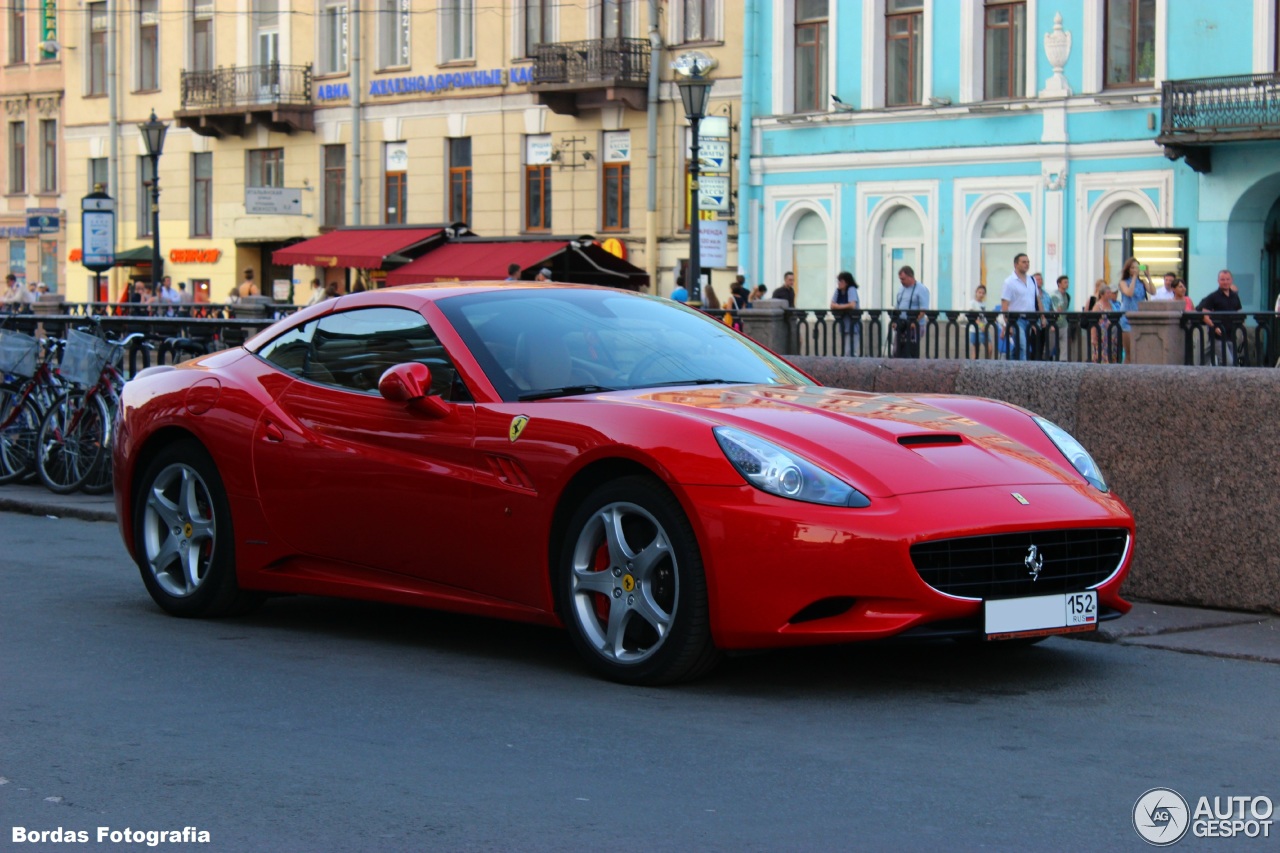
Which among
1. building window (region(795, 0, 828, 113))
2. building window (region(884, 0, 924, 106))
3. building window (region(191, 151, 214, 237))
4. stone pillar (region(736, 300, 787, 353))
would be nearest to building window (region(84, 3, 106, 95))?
building window (region(191, 151, 214, 237))

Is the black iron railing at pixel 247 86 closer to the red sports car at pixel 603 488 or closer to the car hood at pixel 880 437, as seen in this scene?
the red sports car at pixel 603 488

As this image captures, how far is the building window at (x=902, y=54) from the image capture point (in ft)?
119

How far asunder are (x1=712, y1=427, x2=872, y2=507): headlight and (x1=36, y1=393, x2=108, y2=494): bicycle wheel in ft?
28.2

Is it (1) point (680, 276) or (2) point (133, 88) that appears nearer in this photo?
(1) point (680, 276)

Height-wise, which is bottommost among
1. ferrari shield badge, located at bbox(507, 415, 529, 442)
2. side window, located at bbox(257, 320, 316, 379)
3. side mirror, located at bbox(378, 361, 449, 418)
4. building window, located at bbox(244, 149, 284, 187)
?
ferrari shield badge, located at bbox(507, 415, 529, 442)

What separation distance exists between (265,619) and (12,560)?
9.15 ft

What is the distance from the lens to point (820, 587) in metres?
6.30

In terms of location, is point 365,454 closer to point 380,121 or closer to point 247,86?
point 380,121

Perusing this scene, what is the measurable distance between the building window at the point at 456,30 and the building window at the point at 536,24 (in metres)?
1.79

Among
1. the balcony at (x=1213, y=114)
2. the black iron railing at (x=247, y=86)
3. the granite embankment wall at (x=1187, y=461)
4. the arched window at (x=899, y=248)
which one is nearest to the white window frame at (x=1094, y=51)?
the balcony at (x=1213, y=114)

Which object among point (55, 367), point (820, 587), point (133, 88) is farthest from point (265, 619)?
point (133, 88)

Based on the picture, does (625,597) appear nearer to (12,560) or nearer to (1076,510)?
(1076,510)

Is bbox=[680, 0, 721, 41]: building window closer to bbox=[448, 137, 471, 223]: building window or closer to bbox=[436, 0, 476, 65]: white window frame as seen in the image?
bbox=[436, 0, 476, 65]: white window frame

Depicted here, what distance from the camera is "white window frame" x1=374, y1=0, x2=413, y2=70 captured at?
45406 mm
